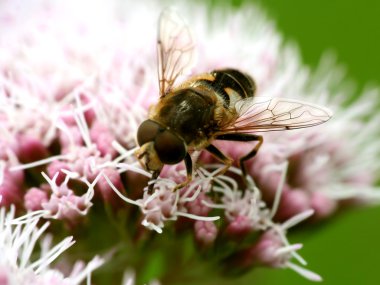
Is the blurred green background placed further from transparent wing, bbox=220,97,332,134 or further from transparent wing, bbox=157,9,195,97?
transparent wing, bbox=220,97,332,134

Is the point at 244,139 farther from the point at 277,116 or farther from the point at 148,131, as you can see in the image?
the point at 148,131

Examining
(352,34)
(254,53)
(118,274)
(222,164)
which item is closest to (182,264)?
(118,274)

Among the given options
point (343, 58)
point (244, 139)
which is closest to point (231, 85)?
point (244, 139)

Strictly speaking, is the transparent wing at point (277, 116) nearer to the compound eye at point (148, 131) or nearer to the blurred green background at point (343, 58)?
the compound eye at point (148, 131)

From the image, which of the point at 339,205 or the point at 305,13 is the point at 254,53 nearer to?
the point at 339,205

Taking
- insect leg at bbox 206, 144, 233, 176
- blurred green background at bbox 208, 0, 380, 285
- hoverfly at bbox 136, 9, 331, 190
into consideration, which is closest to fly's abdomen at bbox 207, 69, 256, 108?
hoverfly at bbox 136, 9, 331, 190

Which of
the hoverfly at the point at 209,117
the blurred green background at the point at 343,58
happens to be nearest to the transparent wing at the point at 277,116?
the hoverfly at the point at 209,117
